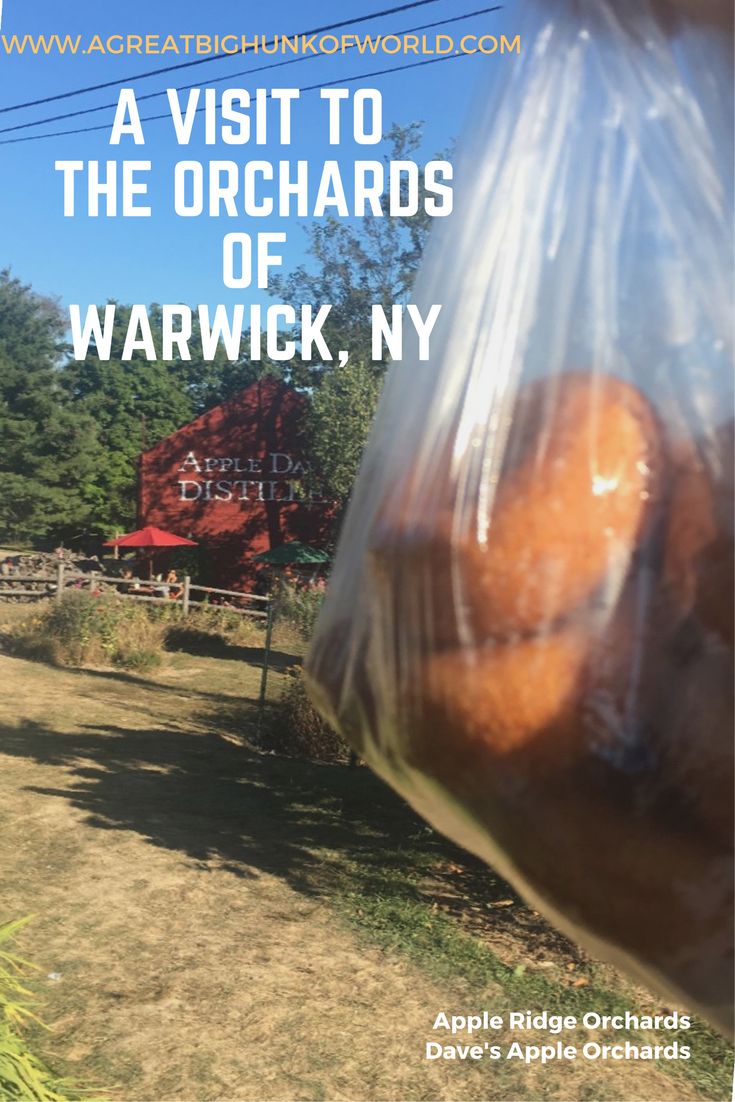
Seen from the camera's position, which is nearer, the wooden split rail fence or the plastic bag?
the plastic bag

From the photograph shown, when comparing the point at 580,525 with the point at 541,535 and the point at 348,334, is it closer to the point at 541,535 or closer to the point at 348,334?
the point at 541,535

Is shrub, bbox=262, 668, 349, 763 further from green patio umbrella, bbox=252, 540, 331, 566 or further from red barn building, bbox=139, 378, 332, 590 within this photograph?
red barn building, bbox=139, 378, 332, 590

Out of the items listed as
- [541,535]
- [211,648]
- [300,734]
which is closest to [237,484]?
[211,648]

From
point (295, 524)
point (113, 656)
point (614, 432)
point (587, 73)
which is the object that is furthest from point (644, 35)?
point (295, 524)

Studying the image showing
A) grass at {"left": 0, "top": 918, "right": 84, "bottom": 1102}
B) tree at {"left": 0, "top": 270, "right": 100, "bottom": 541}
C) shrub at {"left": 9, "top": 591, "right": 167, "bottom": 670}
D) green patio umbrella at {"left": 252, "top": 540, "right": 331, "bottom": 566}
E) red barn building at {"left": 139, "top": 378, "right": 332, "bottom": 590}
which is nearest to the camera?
grass at {"left": 0, "top": 918, "right": 84, "bottom": 1102}

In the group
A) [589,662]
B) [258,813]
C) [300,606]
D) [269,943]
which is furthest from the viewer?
[300,606]

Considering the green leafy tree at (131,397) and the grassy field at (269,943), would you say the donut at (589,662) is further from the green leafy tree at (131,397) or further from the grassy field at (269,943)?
the green leafy tree at (131,397)

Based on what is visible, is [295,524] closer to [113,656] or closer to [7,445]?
[113,656]

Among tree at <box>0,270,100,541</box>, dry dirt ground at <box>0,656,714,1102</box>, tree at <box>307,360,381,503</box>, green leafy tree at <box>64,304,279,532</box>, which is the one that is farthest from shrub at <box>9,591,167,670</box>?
green leafy tree at <box>64,304,279,532</box>
